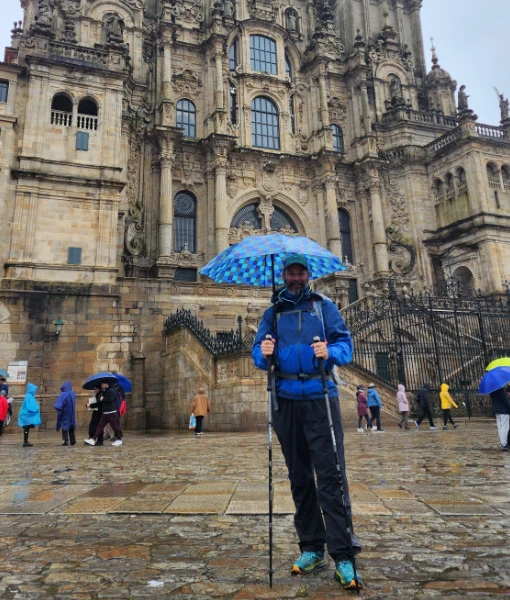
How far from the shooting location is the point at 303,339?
3.42m

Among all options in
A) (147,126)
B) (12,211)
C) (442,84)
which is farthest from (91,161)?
(442,84)

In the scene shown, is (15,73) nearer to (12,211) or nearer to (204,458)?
(12,211)

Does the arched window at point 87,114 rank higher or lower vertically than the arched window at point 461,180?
lower

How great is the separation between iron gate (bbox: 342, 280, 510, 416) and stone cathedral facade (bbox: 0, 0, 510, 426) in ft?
17.2

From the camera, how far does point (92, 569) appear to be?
9.91 ft

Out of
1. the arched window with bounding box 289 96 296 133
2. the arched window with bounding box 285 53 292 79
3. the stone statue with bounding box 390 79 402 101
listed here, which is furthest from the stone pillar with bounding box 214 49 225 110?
the stone statue with bounding box 390 79 402 101

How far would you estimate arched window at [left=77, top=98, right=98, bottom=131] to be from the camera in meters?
21.6

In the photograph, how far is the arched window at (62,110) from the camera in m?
21.2

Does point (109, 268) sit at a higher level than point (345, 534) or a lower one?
higher

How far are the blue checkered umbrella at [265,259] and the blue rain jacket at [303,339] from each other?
14.9 inches

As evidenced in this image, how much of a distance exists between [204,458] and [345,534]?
5691 millimetres

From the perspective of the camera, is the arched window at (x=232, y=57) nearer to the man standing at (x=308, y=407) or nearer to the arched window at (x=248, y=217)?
the arched window at (x=248, y=217)

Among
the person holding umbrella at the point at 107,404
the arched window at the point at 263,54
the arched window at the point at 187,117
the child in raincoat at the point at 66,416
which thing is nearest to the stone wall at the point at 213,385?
the person holding umbrella at the point at 107,404

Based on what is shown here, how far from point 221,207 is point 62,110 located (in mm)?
10084
